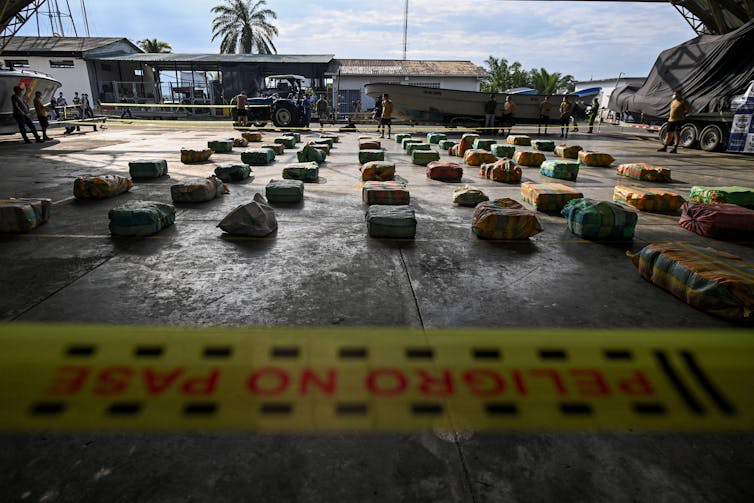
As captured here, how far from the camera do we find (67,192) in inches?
305

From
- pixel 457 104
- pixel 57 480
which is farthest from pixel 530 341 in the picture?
pixel 457 104

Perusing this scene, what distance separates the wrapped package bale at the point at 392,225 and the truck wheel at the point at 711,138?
15585mm

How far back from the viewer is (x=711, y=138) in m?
15.1

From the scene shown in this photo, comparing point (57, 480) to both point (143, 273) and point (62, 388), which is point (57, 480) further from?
point (143, 273)

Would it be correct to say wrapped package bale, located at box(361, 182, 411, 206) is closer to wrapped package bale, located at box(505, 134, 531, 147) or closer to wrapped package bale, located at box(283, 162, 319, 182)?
wrapped package bale, located at box(283, 162, 319, 182)

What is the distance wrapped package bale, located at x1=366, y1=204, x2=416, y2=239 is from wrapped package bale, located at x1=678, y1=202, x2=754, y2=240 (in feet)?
13.6

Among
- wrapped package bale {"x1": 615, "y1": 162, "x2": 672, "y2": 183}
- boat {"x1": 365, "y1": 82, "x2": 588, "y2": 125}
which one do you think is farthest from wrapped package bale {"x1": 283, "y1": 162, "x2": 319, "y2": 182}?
boat {"x1": 365, "y1": 82, "x2": 588, "y2": 125}

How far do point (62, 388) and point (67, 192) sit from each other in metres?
8.37

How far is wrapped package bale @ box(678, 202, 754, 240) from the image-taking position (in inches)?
217

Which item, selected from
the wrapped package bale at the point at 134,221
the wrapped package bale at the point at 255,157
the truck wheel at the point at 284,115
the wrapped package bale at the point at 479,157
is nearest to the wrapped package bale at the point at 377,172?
the wrapped package bale at the point at 255,157

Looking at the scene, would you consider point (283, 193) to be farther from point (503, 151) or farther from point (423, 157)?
point (503, 151)

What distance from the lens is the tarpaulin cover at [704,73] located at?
567 inches

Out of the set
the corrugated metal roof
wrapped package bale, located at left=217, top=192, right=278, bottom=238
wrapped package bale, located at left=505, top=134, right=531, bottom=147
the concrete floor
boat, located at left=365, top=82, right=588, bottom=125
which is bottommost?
the concrete floor

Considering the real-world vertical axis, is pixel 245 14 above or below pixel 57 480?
above
